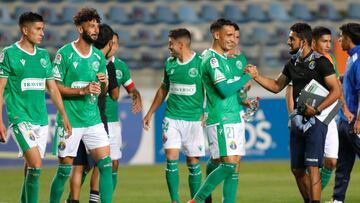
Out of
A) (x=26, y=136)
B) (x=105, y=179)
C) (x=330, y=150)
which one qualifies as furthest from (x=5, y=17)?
(x=26, y=136)

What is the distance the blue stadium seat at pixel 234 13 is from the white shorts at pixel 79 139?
1474cm

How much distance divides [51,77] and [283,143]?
9.73m

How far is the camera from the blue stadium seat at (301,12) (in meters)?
25.0

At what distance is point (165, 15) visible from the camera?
966 inches

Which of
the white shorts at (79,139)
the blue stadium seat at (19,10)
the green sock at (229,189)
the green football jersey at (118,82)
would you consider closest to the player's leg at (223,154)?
the green sock at (229,189)

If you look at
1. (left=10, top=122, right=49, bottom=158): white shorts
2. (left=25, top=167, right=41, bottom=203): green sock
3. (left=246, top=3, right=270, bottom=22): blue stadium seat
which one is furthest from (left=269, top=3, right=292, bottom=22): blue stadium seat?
(left=25, top=167, right=41, bottom=203): green sock

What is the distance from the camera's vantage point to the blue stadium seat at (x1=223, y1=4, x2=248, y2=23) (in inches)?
976

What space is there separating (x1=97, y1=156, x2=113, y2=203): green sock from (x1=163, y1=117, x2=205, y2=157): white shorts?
1.51m

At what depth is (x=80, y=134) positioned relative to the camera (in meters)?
10.4

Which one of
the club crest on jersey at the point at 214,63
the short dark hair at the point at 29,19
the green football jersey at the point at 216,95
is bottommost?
the green football jersey at the point at 216,95

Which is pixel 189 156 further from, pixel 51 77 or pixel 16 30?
pixel 16 30

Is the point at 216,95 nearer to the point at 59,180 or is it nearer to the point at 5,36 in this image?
the point at 59,180

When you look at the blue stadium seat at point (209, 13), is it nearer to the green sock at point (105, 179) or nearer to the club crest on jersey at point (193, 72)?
the club crest on jersey at point (193, 72)

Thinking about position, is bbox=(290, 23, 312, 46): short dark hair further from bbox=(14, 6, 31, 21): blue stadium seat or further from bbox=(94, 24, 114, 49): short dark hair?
bbox=(14, 6, 31, 21): blue stadium seat
